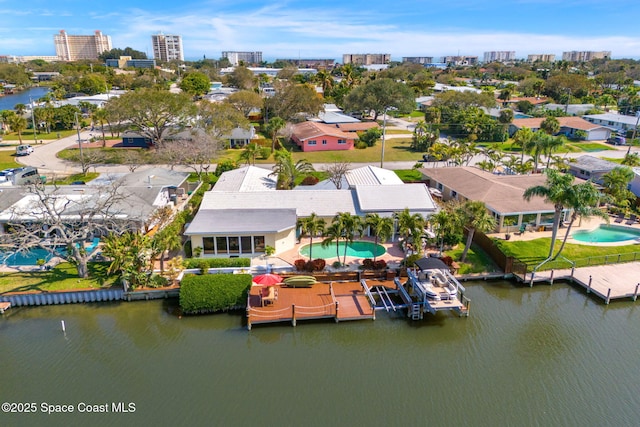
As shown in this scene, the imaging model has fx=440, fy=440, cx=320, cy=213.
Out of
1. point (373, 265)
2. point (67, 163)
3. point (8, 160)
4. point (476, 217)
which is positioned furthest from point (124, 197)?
point (8, 160)

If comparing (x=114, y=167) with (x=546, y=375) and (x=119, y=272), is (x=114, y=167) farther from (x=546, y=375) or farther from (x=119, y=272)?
(x=546, y=375)

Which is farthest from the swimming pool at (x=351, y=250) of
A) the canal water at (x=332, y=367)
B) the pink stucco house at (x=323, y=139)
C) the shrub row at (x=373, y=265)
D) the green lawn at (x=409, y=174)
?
the pink stucco house at (x=323, y=139)

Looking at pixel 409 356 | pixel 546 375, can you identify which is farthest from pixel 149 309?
pixel 546 375

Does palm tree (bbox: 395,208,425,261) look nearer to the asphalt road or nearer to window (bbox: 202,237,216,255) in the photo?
window (bbox: 202,237,216,255)

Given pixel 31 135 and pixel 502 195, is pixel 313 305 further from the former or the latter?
pixel 31 135

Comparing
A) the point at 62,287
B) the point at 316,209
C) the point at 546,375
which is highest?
the point at 316,209

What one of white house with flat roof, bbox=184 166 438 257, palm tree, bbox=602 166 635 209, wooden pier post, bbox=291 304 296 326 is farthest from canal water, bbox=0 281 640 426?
palm tree, bbox=602 166 635 209
